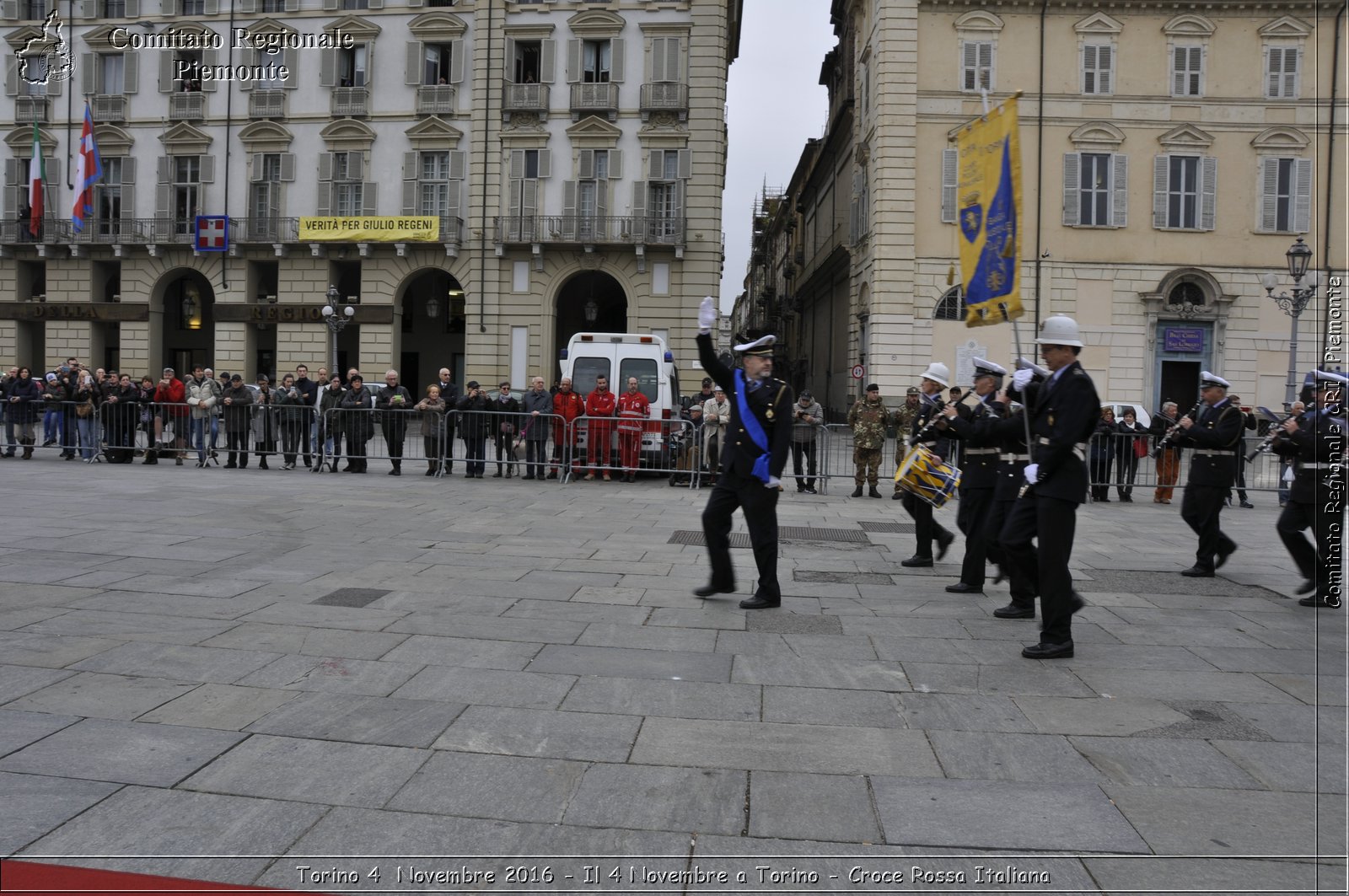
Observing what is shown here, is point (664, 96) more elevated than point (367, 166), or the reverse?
point (664, 96)

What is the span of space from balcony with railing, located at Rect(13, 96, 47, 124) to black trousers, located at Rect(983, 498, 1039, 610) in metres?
39.6

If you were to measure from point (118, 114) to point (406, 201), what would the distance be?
11.3m

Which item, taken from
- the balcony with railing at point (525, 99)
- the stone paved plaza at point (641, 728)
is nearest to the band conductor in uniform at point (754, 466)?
the stone paved plaza at point (641, 728)

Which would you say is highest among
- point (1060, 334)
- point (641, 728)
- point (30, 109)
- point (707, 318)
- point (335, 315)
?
point (30, 109)

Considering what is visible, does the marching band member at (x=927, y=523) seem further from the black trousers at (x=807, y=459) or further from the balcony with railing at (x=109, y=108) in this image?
the balcony with railing at (x=109, y=108)

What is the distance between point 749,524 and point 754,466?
1.37 feet

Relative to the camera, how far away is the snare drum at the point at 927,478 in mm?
9109

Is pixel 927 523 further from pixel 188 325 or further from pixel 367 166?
pixel 188 325

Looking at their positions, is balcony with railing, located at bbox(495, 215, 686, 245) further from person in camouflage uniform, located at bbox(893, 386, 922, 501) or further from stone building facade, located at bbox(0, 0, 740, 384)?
person in camouflage uniform, located at bbox(893, 386, 922, 501)

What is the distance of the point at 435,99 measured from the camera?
33.8 metres

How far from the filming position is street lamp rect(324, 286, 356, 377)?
104 feet

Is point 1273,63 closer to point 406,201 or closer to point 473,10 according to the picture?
point 473,10

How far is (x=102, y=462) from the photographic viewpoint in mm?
17859

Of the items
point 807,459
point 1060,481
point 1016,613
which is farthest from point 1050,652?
point 807,459
